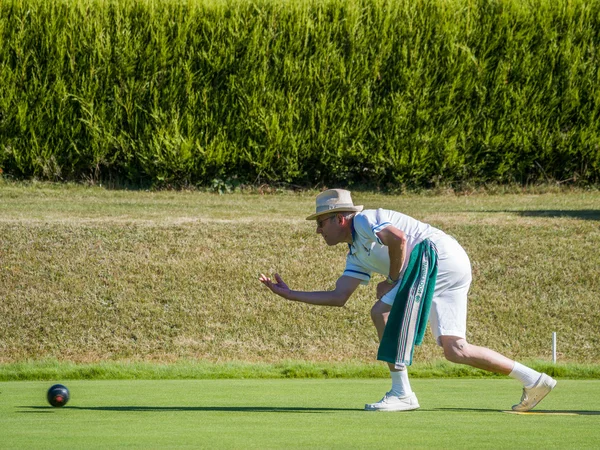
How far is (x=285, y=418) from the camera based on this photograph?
581cm

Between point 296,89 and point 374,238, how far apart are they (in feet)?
38.1

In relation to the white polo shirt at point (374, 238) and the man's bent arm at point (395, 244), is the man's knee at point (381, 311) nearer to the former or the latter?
the white polo shirt at point (374, 238)

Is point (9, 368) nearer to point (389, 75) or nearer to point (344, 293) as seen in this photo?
point (344, 293)

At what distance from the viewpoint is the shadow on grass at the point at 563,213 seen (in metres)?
14.6

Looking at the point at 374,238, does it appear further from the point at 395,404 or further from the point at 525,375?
the point at 525,375

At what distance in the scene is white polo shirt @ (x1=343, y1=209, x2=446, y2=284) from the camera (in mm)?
6350

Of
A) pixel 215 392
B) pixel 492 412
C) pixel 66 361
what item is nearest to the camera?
pixel 492 412

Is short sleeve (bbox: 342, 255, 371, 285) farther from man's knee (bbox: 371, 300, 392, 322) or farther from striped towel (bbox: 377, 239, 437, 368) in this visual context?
striped towel (bbox: 377, 239, 437, 368)

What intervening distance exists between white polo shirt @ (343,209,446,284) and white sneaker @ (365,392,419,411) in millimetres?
809

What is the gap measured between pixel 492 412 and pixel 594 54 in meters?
13.2

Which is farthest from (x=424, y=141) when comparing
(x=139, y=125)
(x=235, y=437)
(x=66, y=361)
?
(x=235, y=437)

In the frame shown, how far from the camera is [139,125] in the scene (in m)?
17.5

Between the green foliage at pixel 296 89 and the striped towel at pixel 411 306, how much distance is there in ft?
Answer: 37.1

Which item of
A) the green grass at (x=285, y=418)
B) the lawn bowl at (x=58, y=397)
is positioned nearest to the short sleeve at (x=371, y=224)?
the green grass at (x=285, y=418)
